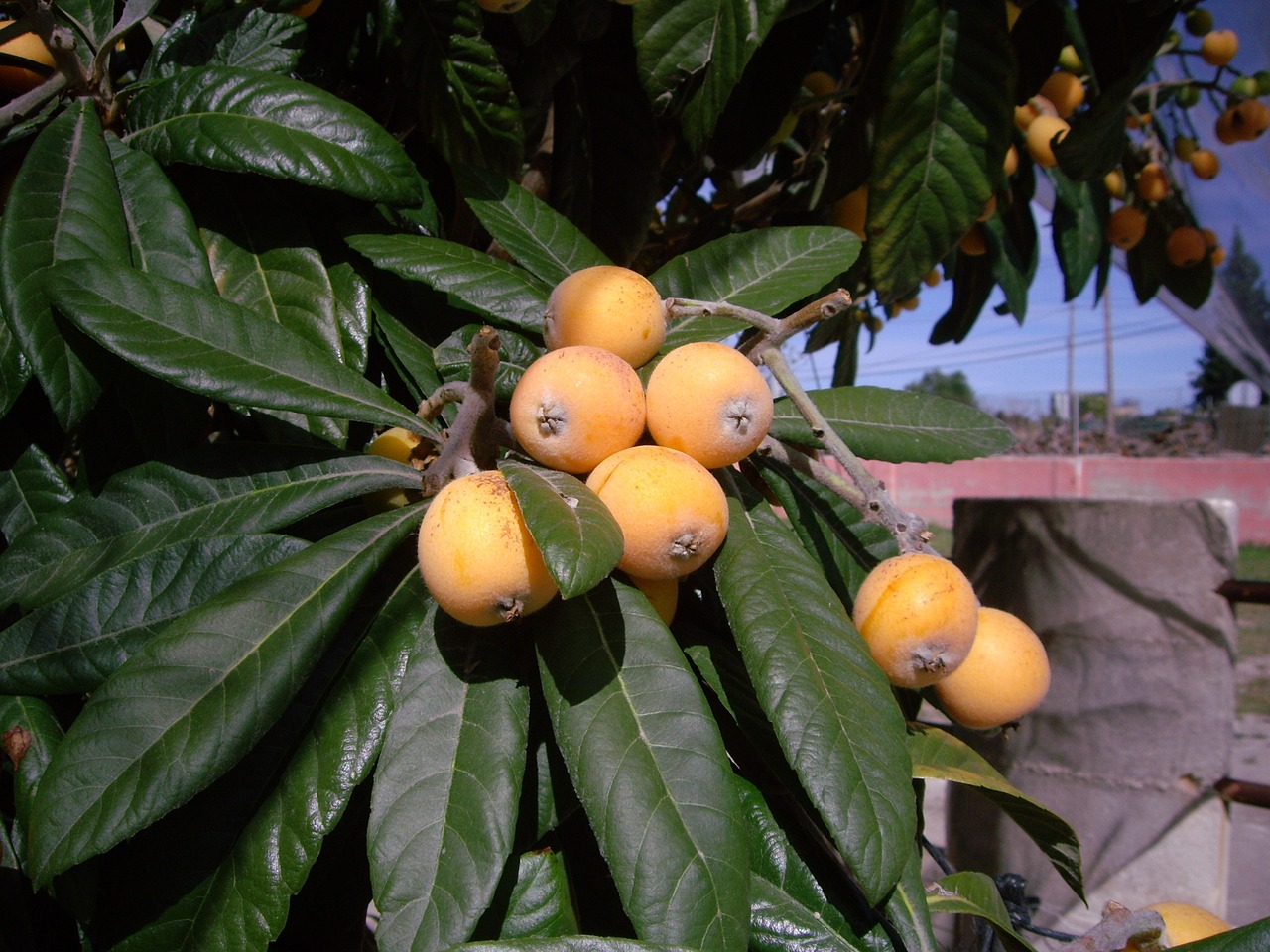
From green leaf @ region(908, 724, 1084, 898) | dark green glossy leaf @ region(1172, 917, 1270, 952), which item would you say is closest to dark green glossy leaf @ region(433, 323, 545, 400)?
green leaf @ region(908, 724, 1084, 898)

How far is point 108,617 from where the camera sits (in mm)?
636

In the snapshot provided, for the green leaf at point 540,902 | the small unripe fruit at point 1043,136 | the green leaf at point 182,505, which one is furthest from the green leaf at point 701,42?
the small unripe fruit at point 1043,136

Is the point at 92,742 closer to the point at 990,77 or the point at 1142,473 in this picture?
the point at 990,77

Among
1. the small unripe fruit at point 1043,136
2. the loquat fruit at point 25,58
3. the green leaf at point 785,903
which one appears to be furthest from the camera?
the small unripe fruit at point 1043,136

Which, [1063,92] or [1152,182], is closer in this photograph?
[1063,92]

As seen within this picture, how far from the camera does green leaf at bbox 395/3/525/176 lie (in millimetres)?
922

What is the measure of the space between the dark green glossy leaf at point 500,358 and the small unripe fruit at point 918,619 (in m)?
0.34

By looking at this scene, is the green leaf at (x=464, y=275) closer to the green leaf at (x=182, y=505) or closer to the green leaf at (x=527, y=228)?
the green leaf at (x=527, y=228)

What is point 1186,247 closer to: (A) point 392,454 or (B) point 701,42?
(B) point 701,42

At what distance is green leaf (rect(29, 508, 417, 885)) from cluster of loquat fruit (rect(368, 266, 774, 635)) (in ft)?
0.31

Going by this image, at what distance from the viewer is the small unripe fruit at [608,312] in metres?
0.68

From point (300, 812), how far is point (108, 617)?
206mm

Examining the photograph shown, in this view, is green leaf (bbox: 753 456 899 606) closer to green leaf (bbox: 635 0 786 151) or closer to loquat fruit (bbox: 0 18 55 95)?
green leaf (bbox: 635 0 786 151)

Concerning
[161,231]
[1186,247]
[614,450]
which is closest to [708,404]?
[614,450]
